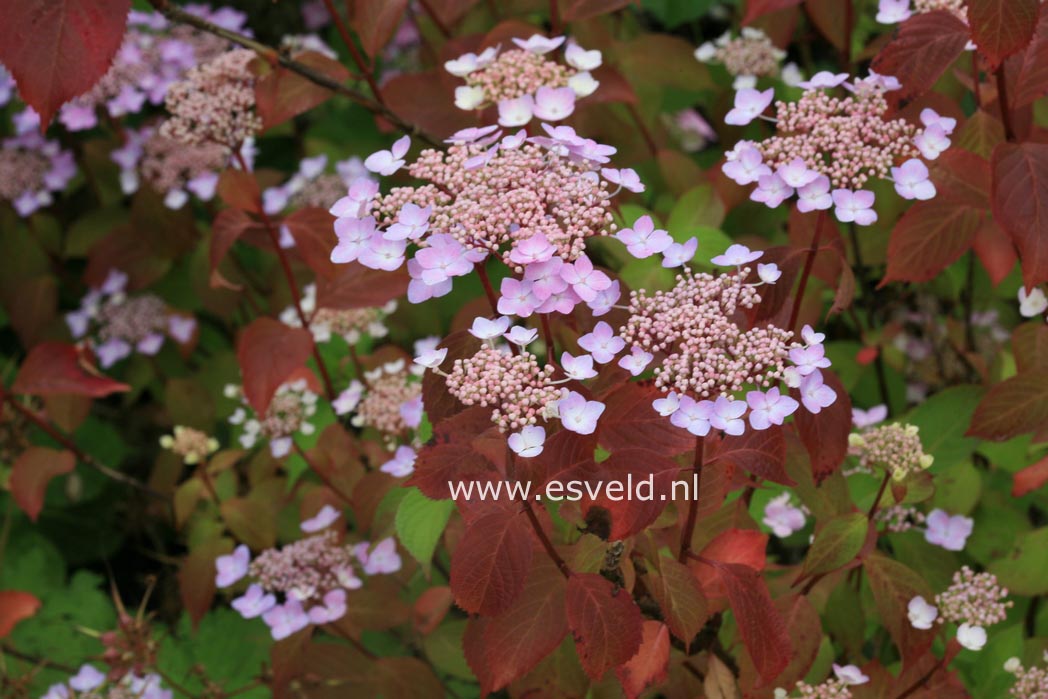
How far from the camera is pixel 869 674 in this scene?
1.29 metres

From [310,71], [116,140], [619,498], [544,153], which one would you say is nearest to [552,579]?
[619,498]

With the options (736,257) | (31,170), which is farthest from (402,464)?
(31,170)

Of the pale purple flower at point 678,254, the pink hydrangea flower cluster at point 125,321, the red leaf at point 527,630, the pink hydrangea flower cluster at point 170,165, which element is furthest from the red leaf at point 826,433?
the pink hydrangea flower cluster at point 125,321

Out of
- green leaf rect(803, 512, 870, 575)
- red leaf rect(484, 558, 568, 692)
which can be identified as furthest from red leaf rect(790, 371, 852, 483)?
red leaf rect(484, 558, 568, 692)

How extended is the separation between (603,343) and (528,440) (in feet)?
0.45

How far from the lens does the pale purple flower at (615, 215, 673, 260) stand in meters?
1.08

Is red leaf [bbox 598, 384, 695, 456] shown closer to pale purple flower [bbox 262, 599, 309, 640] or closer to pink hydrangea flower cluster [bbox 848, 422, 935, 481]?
pink hydrangea flower cluster [bbox 848, 422, 935, 481]

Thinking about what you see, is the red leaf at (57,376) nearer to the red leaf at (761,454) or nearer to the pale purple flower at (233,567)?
the pale purple flower at (233,567)

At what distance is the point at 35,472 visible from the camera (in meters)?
1.87

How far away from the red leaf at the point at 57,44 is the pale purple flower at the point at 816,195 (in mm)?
746

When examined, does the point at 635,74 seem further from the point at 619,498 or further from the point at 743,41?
the point at 619,498

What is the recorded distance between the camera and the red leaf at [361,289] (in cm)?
158

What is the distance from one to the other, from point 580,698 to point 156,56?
1.56 meters

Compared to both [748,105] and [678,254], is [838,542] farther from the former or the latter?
[748,105]
